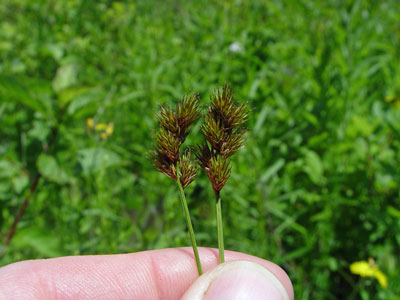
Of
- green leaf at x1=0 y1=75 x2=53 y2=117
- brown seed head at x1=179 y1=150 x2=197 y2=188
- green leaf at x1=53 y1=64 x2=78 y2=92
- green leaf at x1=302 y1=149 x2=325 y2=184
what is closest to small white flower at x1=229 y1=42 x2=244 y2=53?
green leaf at x1=302 y1=149 x2=325 y2=184

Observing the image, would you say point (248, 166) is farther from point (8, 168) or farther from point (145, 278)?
point (8, 168)

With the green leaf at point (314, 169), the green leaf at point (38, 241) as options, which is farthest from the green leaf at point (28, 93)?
the green leaf at point (314, 169)

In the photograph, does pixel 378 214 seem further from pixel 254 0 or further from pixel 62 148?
pixel 254 0

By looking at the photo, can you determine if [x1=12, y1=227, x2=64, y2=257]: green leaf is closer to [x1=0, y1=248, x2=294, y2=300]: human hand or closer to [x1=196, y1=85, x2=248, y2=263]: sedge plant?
[x1=0, y1=248, x2=294, y2=300]: human hand

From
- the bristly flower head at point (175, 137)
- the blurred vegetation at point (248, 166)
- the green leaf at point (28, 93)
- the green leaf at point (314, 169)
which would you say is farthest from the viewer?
the green leaf at point (314, 169)

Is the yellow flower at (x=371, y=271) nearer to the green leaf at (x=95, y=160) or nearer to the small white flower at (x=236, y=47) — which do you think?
the green leaf at (x=95, y=160)

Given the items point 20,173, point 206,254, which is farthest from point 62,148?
point 206,254
